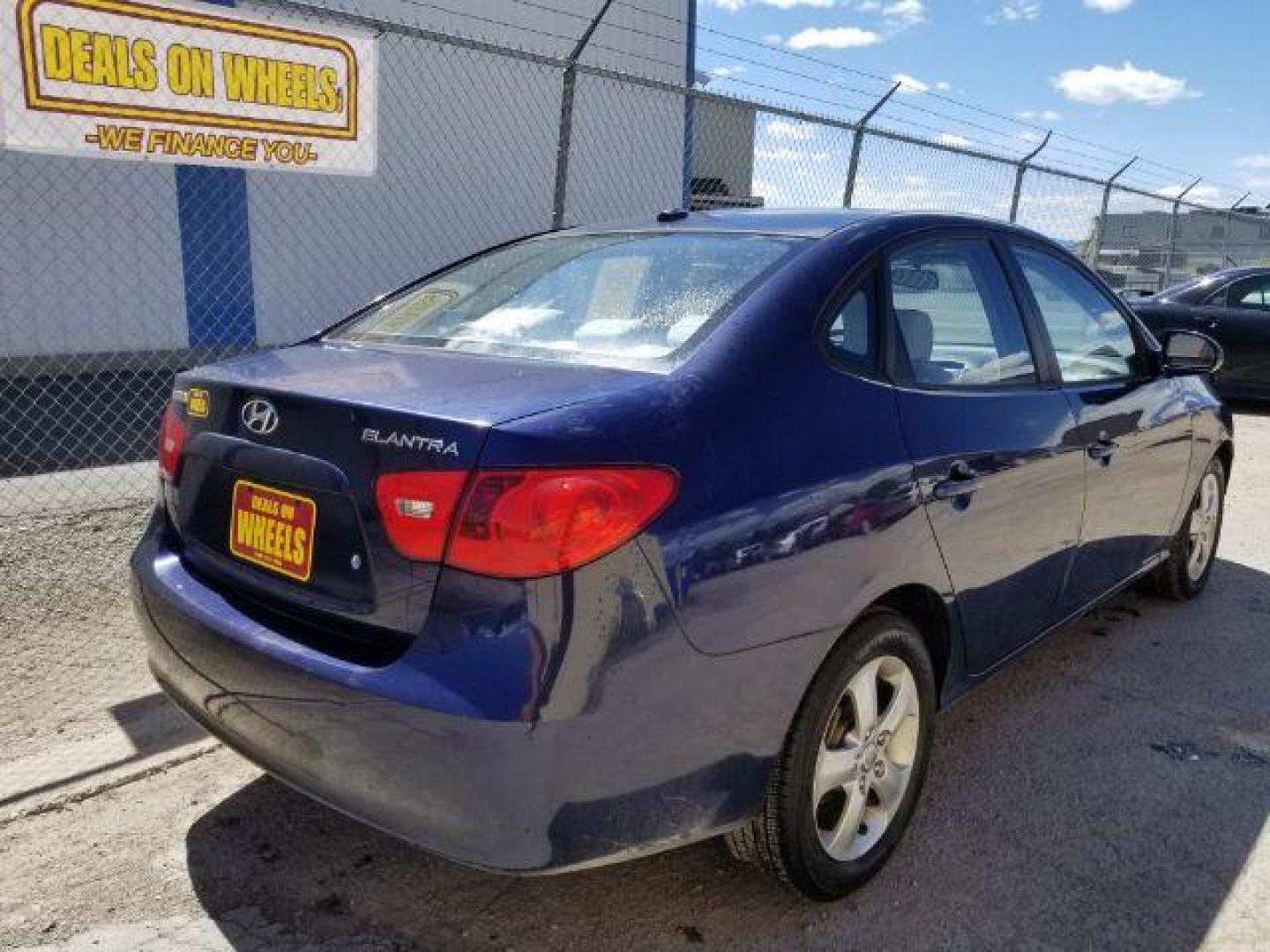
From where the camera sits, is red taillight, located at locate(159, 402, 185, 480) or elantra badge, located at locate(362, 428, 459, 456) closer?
elantra badge, located at locate(362, 428, 459, 456)

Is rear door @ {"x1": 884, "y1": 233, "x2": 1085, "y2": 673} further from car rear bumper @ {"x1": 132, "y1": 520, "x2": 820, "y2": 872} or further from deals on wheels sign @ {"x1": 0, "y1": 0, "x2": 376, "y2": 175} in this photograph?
deals on wheels sign @ {"x1": 0, "y1": 0, "x2": 376, "y2": 175}

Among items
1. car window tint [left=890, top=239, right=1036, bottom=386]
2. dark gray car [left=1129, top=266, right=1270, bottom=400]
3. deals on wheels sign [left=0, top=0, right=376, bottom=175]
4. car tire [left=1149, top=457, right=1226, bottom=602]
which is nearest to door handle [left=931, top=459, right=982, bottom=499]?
car window tint [left=890, top=239, right=1036, bottom=386]

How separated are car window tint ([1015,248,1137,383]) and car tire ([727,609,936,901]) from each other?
1327mm

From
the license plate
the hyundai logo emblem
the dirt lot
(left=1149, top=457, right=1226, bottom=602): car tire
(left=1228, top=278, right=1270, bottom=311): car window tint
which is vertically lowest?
the dirt lot

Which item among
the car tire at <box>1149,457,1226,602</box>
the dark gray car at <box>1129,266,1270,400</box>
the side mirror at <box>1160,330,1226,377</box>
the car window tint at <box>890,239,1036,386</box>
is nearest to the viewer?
the car window tint at <box>890,239,1036,386</box>

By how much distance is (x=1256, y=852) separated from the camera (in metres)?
2.80

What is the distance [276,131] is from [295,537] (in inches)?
157

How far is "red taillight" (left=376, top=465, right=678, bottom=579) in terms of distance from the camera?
186 cm

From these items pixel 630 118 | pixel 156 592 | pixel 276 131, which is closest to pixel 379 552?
pixel 156 592

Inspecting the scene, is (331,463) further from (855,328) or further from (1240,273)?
(1240,273)

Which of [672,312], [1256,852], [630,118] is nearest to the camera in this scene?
[672,312]

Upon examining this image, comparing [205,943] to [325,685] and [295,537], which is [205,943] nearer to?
[325,685]

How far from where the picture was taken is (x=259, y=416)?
2256 millimetres

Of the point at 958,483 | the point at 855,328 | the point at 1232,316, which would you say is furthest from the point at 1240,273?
the point at 855,328
